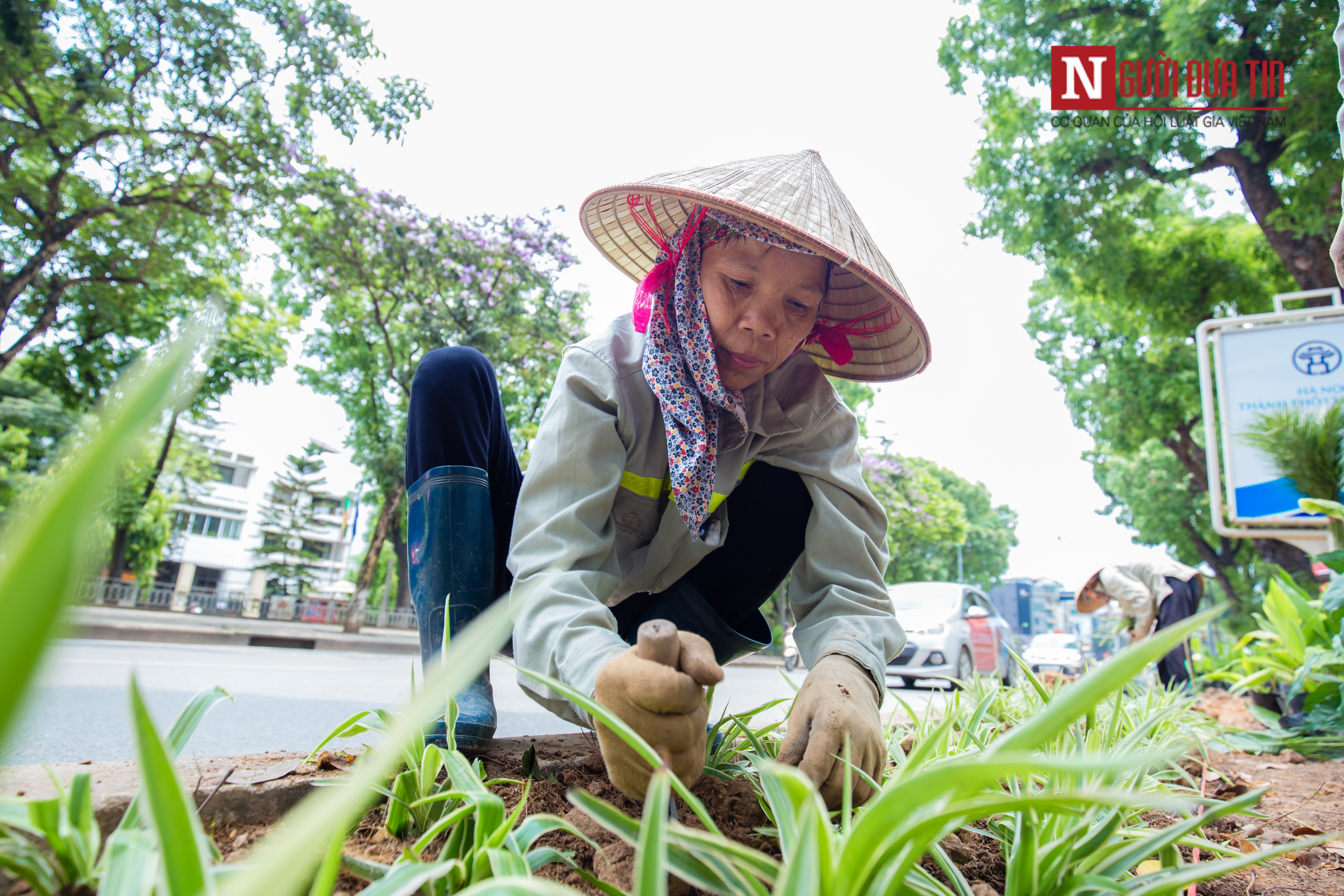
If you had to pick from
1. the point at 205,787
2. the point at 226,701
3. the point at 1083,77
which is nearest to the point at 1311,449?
the point at 205,787

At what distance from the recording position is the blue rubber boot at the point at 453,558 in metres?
1.26

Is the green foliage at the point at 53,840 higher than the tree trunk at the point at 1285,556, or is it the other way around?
the tree trunk at the point at 1285,556

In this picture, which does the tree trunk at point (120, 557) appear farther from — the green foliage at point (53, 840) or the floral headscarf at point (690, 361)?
the green foliage at point (53, 840)

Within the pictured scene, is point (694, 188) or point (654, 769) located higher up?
point (694, 188)

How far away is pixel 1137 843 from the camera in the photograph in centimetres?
75

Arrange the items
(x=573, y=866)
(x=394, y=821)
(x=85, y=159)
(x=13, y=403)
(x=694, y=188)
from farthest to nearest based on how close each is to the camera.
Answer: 1. (x=13, y=403)
2. (x=85, y=159)
3. (x=694, y=188)
4. (x=394, y=821)
5. (x=573, y=866)

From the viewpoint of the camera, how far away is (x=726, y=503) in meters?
1.50

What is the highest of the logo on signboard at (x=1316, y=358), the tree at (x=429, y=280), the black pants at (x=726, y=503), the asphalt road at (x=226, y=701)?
the tree at (x=429, y=280)

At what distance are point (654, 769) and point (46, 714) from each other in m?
2.94

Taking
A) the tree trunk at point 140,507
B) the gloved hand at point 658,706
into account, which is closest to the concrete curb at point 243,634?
the tree trunk at point 140,507

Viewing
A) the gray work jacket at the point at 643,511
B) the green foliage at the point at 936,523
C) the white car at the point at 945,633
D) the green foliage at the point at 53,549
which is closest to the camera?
the green foliage at the point at 53,549

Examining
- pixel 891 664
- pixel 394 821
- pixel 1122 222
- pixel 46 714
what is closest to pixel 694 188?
pixel 394 821

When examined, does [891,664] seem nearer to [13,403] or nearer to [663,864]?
[663,864]

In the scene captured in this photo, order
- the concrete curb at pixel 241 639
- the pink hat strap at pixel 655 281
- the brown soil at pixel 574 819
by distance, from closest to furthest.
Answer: the brown soil at pixel 574 819
the pink hat strap at pixel 655 281
the concrete curb at pixel 241 639
